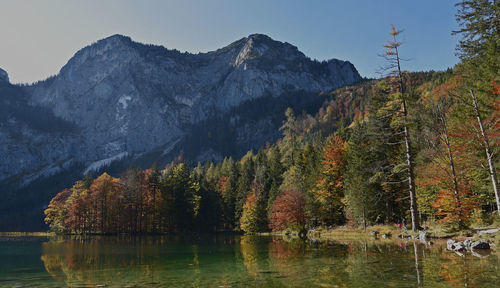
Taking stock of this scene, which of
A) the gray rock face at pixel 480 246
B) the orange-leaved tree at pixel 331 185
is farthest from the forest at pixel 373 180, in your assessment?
the gray rock face at pixel 480 246

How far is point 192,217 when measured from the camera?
257 ft

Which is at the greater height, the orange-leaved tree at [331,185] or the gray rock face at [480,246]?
the orange-leaved tree at [331,185]

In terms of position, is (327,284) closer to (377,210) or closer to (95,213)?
(377,210)

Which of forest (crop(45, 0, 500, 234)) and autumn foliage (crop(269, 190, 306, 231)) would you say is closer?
forest (crop(45, 0, 500, 234))

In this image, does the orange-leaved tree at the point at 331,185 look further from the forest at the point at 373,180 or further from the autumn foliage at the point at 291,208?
the autumn foliage at the point at 291,208

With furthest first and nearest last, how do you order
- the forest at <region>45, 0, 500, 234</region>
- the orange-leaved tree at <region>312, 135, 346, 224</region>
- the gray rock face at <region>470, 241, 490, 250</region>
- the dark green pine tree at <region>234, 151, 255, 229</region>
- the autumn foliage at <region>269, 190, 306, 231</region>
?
the dark green pine tree at <region>234, 151, 255, 229</region> → the autumn foliage at <region>269, 190, 306, 231</region> → the orange-leaved tree at <region>312, 135, 346, 224</region> → the forest at <region>45, 0, 500, 234</region> → the gray rock face at <region>470, 241, 490, 250</region>

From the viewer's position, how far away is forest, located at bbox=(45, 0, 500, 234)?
24.9 metres

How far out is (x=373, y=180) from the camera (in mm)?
31094

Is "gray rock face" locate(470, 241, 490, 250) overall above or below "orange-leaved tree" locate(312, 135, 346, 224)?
below

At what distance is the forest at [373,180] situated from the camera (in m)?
24.9

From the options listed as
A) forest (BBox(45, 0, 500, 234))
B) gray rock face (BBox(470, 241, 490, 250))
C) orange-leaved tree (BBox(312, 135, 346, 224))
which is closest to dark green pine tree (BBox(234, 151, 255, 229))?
forest (BBox(45, 0, 500, 234))

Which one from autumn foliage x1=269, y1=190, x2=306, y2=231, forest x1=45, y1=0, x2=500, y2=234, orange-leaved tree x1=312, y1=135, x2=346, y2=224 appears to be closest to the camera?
forest x1=45, y1=0, x2=500, y2=234

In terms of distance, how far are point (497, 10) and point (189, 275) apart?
35.8 m

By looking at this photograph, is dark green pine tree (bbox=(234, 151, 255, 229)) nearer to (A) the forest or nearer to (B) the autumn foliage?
(A) the forest
